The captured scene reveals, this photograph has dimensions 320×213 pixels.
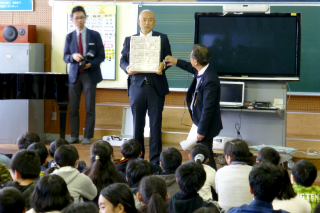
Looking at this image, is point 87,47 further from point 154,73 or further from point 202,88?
point 202,88

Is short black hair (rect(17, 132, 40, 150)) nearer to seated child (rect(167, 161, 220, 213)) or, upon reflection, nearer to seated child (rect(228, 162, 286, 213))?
seated child (rect(167, 161, 220, 213))

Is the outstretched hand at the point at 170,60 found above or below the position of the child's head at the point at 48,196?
above

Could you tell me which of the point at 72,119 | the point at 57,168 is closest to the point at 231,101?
the point at 72,119

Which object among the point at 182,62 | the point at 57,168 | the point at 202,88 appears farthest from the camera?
the point at 182,62

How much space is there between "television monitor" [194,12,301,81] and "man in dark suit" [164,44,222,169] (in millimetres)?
1107

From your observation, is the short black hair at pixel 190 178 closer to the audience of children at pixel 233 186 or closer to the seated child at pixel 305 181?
the audience of children at pixel 233 186

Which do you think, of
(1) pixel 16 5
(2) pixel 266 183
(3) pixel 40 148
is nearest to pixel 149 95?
(3) pixel 40 148

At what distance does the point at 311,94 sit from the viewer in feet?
17.8

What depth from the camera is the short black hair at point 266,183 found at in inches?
72.7

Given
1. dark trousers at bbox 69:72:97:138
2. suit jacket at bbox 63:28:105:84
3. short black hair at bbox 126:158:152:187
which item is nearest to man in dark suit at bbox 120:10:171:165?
suit jacket at bbox 63:28:105:84

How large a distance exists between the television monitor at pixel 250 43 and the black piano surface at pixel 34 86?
1.75m

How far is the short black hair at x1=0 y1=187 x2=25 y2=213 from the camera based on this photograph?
5.37ft

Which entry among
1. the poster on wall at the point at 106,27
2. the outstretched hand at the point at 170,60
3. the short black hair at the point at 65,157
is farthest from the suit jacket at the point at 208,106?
the poster on wall at the point at 106,27

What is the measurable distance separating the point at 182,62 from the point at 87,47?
5.54ft
